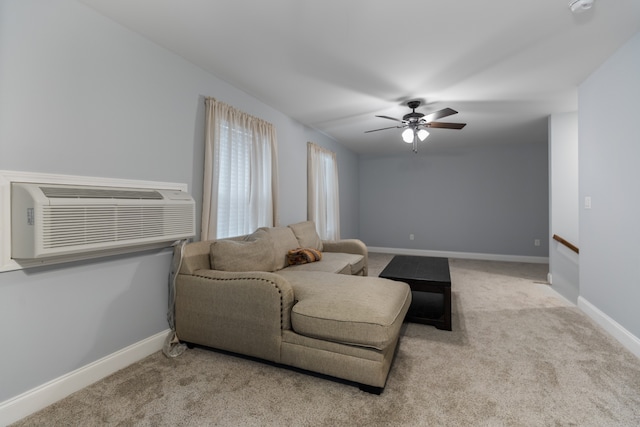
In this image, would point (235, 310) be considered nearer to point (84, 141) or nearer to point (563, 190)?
point (84, 141)

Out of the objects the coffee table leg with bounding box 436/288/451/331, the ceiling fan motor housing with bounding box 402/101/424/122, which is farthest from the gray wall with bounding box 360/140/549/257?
the coffee table leg with bounding box 436/288/451/331

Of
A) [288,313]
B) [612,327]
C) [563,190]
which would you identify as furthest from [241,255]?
[563,190]

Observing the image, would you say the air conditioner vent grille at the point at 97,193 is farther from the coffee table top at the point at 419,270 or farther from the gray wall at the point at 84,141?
the coffee table top at the point at 419,270

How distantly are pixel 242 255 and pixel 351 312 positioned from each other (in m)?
1.09

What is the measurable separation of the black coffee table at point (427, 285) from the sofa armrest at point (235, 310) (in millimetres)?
1350

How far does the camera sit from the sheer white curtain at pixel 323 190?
4535 mm

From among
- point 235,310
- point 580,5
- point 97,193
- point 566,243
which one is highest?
point 580,5

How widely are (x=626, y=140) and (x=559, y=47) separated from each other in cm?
91

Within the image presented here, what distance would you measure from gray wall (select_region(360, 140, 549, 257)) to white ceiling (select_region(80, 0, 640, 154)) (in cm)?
251

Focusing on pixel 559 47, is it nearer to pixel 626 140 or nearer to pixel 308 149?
pixel 626 140

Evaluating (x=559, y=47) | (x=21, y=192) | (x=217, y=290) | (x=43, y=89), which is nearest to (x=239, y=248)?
(x=217, y=290)

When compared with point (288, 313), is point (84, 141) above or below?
above

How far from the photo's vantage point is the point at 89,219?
1.69 meters

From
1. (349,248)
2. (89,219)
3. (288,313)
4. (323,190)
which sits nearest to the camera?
(89,219)
